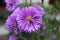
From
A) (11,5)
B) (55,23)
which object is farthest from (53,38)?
(11,5)

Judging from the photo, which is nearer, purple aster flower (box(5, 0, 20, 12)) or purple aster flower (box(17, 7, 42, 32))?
purple aster flower (box(17, 7, 42, 32))

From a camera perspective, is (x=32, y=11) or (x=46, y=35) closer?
(x=32, y=11)

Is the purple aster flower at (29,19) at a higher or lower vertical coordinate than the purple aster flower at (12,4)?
lower

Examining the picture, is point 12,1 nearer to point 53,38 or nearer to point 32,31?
point 32,31

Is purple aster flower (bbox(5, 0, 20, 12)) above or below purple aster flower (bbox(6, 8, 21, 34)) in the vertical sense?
above

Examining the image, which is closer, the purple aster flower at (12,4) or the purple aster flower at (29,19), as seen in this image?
the purple aster flower at (29,19)

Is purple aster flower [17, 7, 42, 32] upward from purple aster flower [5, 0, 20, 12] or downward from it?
downward

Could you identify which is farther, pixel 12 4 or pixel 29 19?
pixel 12 4

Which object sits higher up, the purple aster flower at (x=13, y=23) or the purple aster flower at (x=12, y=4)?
the purple aster flower at (x=12, y=4)
